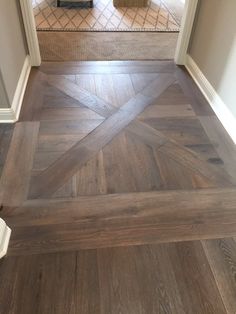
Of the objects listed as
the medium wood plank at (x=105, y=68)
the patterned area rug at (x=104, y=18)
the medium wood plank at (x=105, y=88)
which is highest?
the medium wood plank at (x=105, y=88)


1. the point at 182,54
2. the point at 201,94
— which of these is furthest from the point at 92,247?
the point at 182,54

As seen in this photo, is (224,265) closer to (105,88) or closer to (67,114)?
(67,114)

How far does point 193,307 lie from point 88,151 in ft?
3.19

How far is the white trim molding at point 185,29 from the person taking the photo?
212 centimetres

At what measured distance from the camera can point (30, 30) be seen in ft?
6.98

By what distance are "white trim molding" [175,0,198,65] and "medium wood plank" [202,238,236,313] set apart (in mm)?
1776

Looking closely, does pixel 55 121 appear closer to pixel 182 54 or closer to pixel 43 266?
pixel 43 266

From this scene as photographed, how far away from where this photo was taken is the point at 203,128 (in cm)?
183

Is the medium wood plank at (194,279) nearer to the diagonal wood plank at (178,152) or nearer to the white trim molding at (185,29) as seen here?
the diagonal wood plank at (178,152)

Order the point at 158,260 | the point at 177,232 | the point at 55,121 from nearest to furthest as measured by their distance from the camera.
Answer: the point at 158,260 → the point at 177,232 → the point at 55,121

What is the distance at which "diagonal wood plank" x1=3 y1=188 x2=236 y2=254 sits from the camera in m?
1.19

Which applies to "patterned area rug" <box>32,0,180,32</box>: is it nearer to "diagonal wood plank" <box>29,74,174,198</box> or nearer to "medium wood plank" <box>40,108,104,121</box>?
"diagonal wood plank" <box>29,74,174,198</box>

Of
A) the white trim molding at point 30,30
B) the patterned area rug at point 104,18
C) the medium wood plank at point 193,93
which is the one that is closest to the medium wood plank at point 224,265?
the medium wood plank at point 193,93

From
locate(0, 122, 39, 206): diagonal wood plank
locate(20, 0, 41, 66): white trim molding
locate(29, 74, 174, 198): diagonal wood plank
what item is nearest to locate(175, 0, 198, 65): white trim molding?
locate(29, 74, 174, 198): diagonal wood plank
